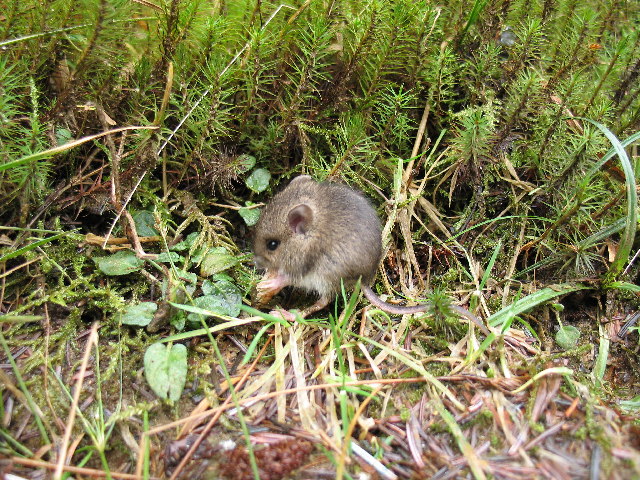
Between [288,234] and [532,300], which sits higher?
[532,300]

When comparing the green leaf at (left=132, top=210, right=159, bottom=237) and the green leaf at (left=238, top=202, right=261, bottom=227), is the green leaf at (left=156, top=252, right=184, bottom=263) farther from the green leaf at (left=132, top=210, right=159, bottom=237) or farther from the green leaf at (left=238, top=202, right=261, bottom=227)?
the green leaf at (left=238, top=202, right=261, bottom=227)

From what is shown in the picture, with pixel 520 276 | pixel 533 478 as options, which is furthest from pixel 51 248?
pixel 520 276

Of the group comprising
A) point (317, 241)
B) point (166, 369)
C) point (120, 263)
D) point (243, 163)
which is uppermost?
point (243, 163)

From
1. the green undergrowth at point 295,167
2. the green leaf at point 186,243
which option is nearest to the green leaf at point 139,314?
the green undergrowth at point 295,167

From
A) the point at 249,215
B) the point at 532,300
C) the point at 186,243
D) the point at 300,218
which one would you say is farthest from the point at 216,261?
the point at 532,300

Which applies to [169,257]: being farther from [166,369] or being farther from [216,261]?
[166,369]

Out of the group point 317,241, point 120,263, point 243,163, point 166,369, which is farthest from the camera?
point 243,163

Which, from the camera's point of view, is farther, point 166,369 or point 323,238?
point 323,238
